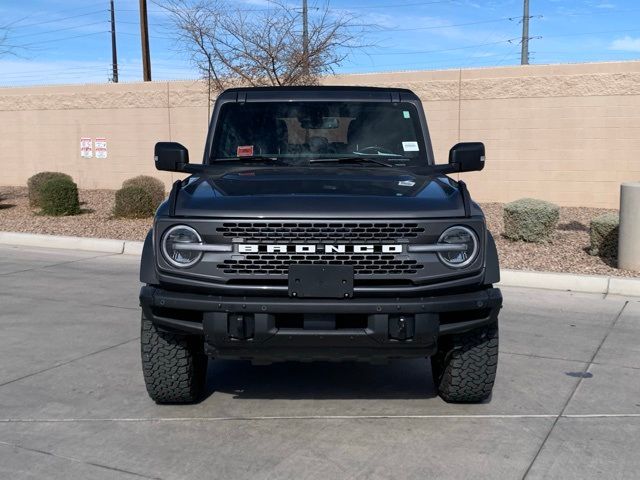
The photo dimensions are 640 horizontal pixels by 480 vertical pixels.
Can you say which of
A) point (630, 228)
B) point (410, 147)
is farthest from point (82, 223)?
point (410, 147)

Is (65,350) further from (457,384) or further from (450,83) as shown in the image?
(450,83)

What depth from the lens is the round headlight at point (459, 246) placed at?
4051mm

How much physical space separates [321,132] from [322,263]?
168 centimetres

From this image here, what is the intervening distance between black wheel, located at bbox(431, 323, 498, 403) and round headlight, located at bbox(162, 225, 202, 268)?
5.18ft

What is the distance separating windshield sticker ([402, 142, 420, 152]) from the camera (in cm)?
535

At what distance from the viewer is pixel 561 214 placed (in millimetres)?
14492

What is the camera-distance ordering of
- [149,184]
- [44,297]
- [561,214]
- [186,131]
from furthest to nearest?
[186,131], [149,184], [561,214], [44,297]

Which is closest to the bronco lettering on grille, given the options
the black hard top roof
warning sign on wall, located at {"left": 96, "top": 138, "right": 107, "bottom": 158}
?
the black hard top roof

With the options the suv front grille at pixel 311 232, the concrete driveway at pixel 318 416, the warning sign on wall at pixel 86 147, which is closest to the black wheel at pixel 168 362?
the concrete driveway at pixel 318 416

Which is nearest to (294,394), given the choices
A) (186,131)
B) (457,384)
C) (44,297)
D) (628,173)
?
(457,384)

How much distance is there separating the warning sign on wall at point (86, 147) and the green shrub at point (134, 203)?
7.51 meters

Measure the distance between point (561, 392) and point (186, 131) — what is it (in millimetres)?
16281

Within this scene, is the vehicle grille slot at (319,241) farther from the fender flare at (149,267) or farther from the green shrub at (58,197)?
the green shrub at (58,197)

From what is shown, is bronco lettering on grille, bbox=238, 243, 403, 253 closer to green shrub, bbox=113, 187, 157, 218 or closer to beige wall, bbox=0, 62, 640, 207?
green shrub, bbox=113, 187, 157, 218
